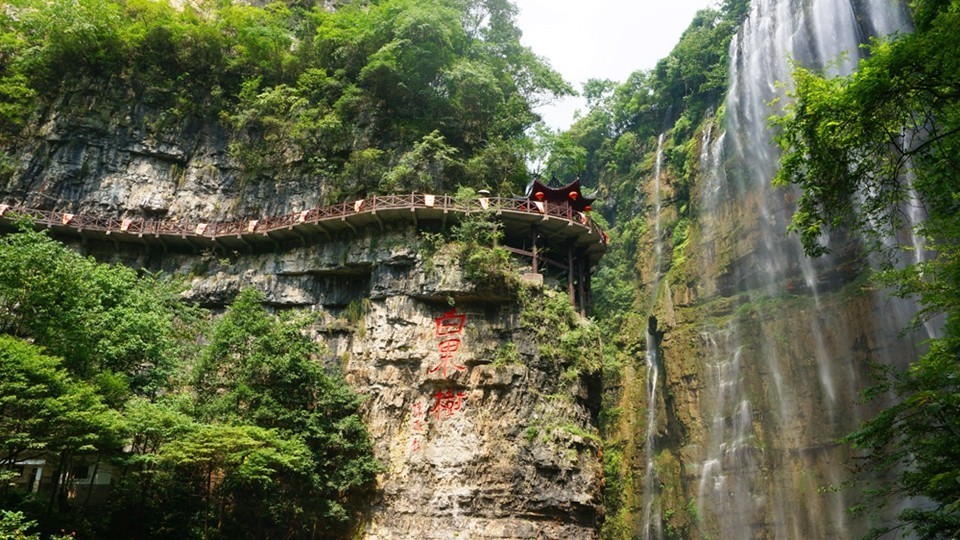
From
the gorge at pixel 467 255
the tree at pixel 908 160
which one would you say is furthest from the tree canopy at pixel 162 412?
the tree at pixel 908 160

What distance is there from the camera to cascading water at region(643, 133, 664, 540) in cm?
2352

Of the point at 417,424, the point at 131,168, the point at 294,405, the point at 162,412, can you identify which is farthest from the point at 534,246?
the point at 131,168

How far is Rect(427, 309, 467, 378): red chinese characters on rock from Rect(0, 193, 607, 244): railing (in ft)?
9.48

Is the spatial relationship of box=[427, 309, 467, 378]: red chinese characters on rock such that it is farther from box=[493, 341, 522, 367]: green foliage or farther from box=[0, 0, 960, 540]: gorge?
box=[493, 341, 522, 367]: green foliage

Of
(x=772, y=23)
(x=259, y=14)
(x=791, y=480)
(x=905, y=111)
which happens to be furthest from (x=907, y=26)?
(x=259, y=14)

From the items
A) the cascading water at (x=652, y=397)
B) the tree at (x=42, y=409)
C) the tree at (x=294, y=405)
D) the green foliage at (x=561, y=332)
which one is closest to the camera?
the tree at (x=42, y=409)

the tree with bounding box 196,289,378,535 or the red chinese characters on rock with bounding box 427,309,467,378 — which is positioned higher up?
the red chinese characters on rock with bounding box 427,309,467,378

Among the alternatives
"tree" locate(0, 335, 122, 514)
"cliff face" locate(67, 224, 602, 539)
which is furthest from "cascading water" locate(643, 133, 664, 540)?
"tree" locate(0, 335, 122, 514)

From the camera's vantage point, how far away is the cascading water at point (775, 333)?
802 inches

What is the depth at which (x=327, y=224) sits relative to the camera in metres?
18.4

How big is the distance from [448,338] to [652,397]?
1238 cm

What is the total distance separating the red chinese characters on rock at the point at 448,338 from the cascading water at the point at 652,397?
12.1m

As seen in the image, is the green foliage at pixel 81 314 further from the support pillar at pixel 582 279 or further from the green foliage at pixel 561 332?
the support pillar at pixel 582 279

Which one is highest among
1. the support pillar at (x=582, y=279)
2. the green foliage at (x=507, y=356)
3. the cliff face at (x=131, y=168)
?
the cliff face at (x=131, y=168)
